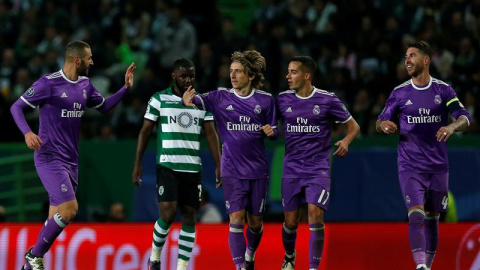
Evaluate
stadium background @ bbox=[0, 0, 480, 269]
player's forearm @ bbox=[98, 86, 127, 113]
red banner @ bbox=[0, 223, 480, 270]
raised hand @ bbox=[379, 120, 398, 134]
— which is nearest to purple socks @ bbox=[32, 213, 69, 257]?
player's forearm @ bbox=[98, 86, 127, 113]

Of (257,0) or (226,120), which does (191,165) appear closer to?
(226,120)

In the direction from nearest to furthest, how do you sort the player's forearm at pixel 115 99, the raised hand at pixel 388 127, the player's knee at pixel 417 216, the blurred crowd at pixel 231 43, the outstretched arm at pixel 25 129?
the outstretched arm at pixel 25 129, the raised hand at pixel 388 127, the player's knee at pixel 417 216, the player's forearm at pixel 115 99, the blurred crowd at pixel 231 43

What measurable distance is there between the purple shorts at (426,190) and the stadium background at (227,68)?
1.43m

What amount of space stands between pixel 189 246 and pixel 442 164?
9.93ft

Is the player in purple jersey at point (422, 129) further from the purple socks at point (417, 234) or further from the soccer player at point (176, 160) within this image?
the soccer player at point (176, 160)

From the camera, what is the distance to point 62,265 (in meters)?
13.0

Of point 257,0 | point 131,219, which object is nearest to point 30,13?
point 257,0

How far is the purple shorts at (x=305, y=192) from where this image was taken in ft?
37.9

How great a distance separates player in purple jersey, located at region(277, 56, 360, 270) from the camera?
38.1 feet

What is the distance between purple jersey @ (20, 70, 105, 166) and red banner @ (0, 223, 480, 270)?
5.82 ft

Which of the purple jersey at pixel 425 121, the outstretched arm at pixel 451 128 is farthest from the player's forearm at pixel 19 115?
the outstretched arm at pixel 451 128

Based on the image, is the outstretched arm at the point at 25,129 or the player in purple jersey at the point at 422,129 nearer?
the outstretched arm at the point at 25,129

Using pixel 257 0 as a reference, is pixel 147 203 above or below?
below

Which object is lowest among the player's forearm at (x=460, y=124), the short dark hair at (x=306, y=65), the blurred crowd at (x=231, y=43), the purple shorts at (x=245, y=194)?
the purple shorts at (x=245, y=194)
